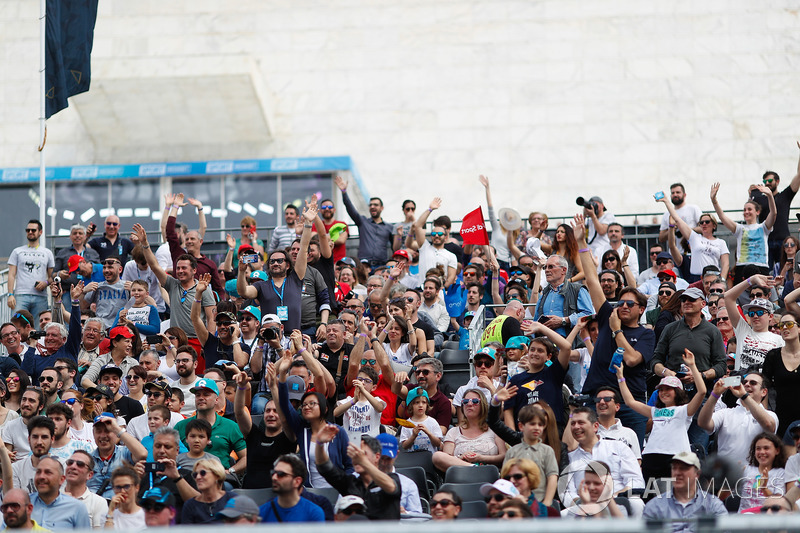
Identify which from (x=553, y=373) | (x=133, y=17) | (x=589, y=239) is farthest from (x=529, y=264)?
(x=133, y=17)

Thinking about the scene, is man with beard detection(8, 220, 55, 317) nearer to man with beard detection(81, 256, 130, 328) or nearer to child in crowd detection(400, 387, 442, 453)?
man with beard detection(81, 256, 130, 328)

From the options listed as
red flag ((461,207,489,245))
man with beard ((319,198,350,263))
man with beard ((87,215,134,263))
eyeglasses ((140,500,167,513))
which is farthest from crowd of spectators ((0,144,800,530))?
man with beard ((319,198,350,263))

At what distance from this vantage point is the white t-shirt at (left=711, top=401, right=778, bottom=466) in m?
9.88

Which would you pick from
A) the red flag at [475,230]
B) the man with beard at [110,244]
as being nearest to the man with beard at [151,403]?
the man with beard at [110,244]

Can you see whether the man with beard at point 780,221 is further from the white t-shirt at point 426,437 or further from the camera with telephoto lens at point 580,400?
the white t-shirt at point 426,437

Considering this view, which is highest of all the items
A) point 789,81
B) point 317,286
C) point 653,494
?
point 789,81

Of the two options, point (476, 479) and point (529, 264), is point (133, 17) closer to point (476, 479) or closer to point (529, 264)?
point (529, 264)

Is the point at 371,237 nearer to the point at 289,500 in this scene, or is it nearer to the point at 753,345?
the point at 753,345

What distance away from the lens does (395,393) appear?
1145 centimetres

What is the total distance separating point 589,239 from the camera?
1731 cm

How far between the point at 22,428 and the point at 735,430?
6.59 metres

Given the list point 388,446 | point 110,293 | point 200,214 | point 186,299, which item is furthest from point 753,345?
point 200,214

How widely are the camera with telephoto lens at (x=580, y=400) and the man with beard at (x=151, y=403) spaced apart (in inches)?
146

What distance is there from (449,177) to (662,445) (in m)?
16.8
